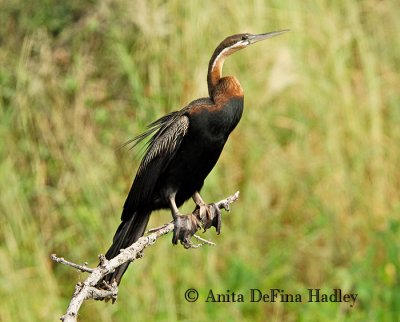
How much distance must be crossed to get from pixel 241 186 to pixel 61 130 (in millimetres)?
1311

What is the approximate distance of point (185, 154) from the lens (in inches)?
158

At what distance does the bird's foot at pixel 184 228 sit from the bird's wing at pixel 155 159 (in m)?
0.17

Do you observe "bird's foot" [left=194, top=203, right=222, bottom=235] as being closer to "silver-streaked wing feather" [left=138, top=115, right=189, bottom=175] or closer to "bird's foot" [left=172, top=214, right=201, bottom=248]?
"bird's foot" [left=172, top=214, right=201, bottom=248]

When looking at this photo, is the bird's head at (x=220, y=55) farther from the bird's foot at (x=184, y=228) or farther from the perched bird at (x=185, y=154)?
the bird's foot at (x=184, y=228)

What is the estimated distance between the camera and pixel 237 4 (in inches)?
263

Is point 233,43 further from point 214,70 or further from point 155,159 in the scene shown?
point 155,159

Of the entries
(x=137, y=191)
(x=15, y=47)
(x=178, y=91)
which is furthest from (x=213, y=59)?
(x=15, y=47)

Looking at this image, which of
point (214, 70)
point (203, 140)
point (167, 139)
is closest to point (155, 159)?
point (167, 139)

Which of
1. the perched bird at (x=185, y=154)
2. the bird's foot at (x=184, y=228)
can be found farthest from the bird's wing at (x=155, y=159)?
the bird's foot at (x=184, y=228)

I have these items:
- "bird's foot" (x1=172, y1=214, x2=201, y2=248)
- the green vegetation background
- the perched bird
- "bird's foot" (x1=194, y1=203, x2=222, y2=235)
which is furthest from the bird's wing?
the green vegetation background

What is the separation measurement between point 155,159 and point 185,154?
172 mm

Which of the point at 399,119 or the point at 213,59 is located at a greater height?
the point at 399,119

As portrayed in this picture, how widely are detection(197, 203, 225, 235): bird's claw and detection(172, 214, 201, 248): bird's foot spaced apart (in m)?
0.15

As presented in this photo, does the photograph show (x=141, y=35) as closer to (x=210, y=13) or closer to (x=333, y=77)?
(x=210, y=13)
